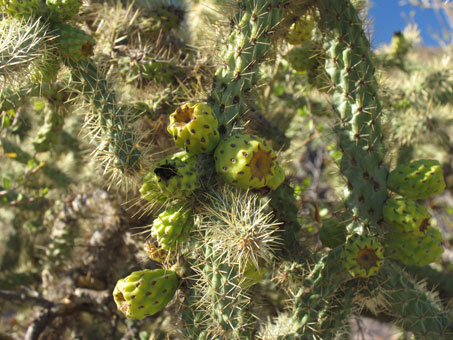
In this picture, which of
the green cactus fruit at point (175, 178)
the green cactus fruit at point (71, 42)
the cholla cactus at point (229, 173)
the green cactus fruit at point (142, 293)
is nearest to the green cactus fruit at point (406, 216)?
the cholla cactus at point (229, 173)

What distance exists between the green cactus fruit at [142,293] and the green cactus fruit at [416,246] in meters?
1.13

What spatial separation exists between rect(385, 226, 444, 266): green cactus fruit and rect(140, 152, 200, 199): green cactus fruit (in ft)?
3.51

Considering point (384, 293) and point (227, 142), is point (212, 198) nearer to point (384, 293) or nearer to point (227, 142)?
point (227, 142)

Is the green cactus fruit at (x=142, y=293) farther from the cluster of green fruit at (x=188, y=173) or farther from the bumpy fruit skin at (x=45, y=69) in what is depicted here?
the bumpy fruit skin at (x=45, y=69)

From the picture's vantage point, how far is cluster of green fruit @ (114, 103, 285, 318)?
1.58m

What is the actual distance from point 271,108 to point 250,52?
80.3 inches

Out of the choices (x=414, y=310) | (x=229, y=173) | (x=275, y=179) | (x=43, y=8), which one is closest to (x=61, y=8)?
(x=43, y=8)

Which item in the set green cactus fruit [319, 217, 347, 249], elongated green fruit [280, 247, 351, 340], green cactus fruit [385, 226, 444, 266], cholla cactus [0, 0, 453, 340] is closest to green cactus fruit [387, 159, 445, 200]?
cholla cactus [0, 0, 453, 340]

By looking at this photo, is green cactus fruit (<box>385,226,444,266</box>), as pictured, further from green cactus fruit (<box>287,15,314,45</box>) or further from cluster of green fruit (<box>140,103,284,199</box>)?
green cactus fruit (<box>287,15,314,45</box>)

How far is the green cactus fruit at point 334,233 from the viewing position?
214 cm

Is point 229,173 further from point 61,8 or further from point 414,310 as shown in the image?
point 414,310

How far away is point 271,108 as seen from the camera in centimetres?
387

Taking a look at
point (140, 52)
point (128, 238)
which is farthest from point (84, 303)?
point (140, 52)

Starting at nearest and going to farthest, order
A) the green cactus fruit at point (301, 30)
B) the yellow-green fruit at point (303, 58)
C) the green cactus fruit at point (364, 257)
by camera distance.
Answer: the green cactus fruit at point (364, 257), the green cactus fruit at point (301, 30), the yellow-green fruit at point (303, 58)
